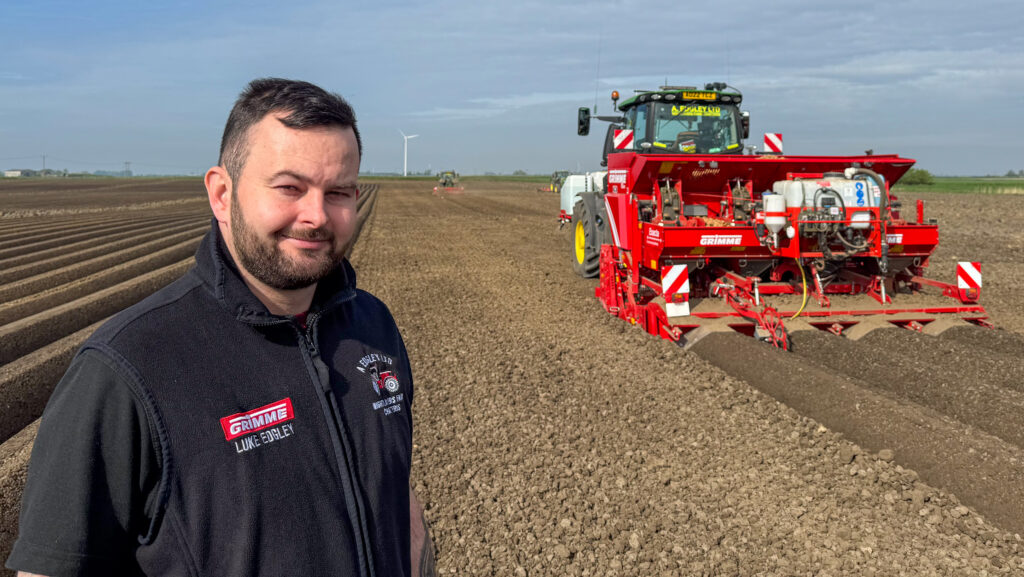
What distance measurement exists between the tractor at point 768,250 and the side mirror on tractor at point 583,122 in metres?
1.75

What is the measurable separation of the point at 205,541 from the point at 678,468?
3.37 metres

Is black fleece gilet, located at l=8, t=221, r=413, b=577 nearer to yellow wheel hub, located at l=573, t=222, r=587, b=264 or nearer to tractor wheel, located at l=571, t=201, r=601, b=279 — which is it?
tractor wheel, located at l=571, t=201, r=601, b=279

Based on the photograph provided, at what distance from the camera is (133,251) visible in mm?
13336

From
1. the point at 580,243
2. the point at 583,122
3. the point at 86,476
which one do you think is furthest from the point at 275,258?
the point at 580,243

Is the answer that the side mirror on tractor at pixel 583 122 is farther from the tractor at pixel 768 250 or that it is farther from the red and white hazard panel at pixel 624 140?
the tractor at pixel 768 250

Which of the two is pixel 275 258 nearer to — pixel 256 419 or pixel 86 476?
pixel 256 419

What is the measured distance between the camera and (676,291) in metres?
6.80

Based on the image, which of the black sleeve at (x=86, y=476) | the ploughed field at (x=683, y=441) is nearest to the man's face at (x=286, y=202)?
the black sleeve at (x=86, y=476)

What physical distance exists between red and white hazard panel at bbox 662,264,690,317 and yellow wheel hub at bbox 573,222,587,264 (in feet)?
12.3

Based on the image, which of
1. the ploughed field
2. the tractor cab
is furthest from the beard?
the tractor cab

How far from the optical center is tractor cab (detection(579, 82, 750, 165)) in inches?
364

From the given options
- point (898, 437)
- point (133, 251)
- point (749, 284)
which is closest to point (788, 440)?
point (898, 437)

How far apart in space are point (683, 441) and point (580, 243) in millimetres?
6474

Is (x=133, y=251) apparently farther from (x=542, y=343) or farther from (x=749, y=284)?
(x=749, y=284)
